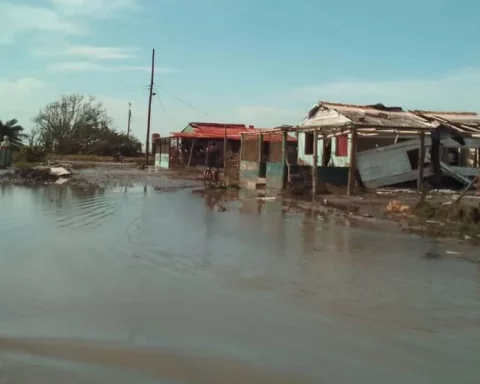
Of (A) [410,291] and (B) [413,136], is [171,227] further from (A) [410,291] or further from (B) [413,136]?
(B) [413,136]

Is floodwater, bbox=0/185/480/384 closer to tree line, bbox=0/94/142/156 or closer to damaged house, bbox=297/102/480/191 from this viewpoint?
damaged house, bbox=297/102/480/191

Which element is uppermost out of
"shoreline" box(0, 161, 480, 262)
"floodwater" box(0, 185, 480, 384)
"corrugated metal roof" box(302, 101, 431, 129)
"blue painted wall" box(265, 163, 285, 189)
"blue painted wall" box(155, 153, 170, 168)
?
"corrugated metal roof" box(302, 101, 431, 129)

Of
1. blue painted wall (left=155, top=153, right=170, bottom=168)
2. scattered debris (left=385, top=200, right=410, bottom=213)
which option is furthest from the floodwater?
blue painted wall (left=155, top=153, right=170, bottom=168)

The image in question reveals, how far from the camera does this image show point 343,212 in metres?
16.7

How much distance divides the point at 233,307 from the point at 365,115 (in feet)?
71.2

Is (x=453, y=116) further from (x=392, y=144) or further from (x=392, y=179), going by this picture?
(x=392, y=179)

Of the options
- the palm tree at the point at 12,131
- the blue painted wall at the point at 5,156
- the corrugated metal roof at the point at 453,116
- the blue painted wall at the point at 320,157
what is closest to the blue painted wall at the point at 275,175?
the blue painted wall at the point at 320,157

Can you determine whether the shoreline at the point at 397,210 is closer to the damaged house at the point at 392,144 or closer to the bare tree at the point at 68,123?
the damaged house at the point at 392,144

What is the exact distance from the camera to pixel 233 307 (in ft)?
22.4

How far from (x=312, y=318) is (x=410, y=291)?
6.04ft

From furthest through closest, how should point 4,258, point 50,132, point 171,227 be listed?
1. point 50,132
2. point 171,227
3. point 4,258

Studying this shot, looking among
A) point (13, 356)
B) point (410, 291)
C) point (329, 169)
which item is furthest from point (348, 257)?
point (329, 169)

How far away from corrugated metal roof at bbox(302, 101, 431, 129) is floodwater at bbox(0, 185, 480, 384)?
13209 mm

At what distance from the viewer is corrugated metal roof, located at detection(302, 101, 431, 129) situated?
Result: 25156 mm
